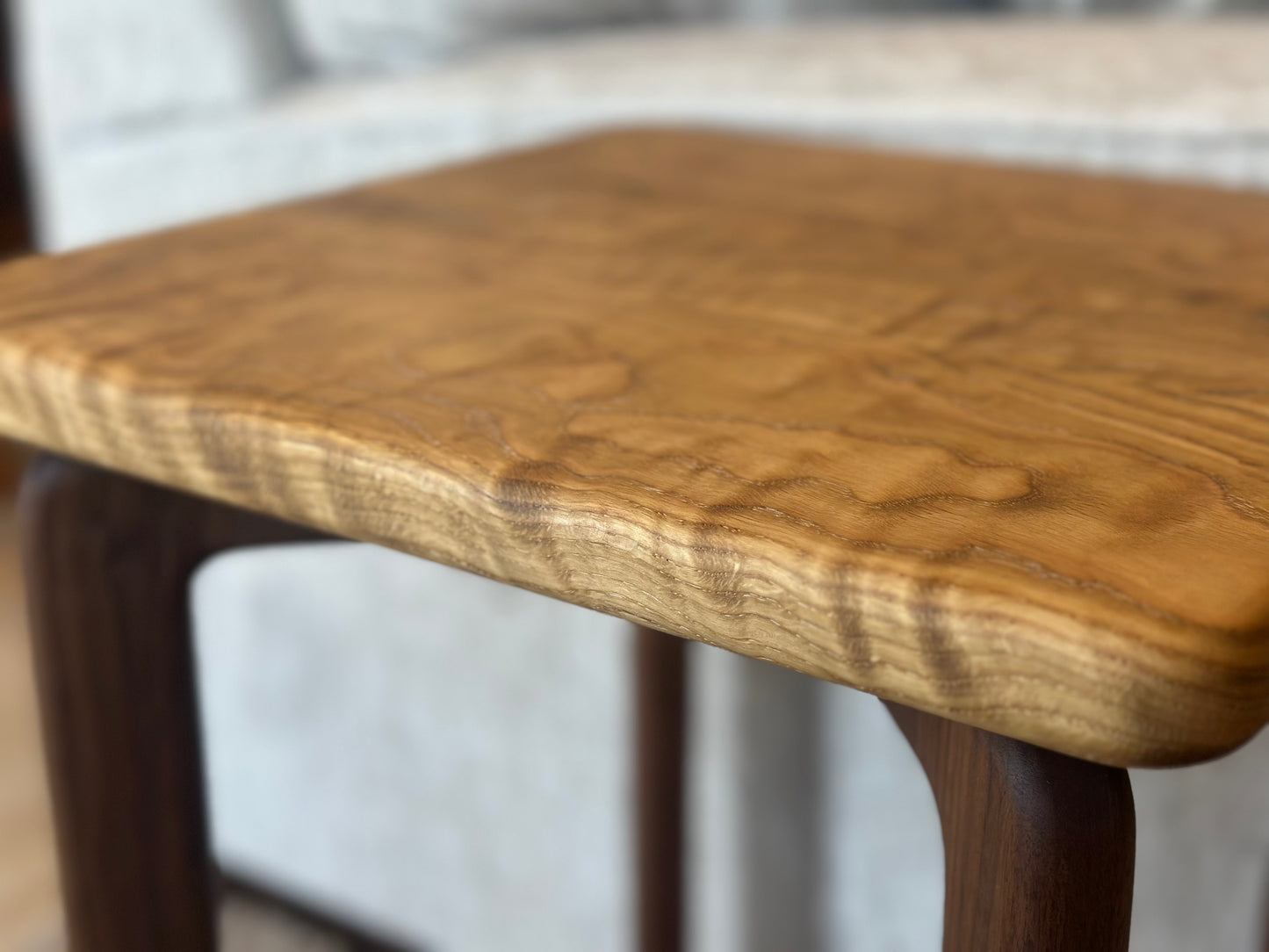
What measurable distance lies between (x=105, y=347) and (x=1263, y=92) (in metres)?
0.53

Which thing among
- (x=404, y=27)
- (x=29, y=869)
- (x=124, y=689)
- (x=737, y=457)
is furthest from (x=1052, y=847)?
(x=29, y=869)

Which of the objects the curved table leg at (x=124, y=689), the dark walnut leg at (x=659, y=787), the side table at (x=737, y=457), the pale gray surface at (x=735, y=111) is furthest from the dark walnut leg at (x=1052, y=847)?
the pale gray surface at (x=735, y=111)

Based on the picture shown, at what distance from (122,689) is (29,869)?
0.74m

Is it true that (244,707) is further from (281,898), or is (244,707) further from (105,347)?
(105,347)

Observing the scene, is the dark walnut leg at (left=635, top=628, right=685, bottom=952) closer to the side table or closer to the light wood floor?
the side table

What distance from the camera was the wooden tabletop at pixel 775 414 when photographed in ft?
0.61

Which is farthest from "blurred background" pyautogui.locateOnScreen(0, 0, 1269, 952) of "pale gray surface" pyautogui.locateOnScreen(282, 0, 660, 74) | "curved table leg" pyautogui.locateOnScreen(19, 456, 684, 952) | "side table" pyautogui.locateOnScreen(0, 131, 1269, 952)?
"curved table leg" pyautogui.locateOnScreen(19, 456, 684, 952)

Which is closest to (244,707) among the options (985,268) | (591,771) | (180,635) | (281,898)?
(281,898)

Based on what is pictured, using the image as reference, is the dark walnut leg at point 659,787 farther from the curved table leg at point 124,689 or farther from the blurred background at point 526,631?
the curved table leg at point 124,689

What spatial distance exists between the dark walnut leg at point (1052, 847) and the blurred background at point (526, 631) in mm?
426

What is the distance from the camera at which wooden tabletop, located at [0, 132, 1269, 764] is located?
0.19m

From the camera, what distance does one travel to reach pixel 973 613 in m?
0.18

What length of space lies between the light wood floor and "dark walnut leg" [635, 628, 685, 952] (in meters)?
0.34

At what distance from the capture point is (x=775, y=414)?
0.85ft
